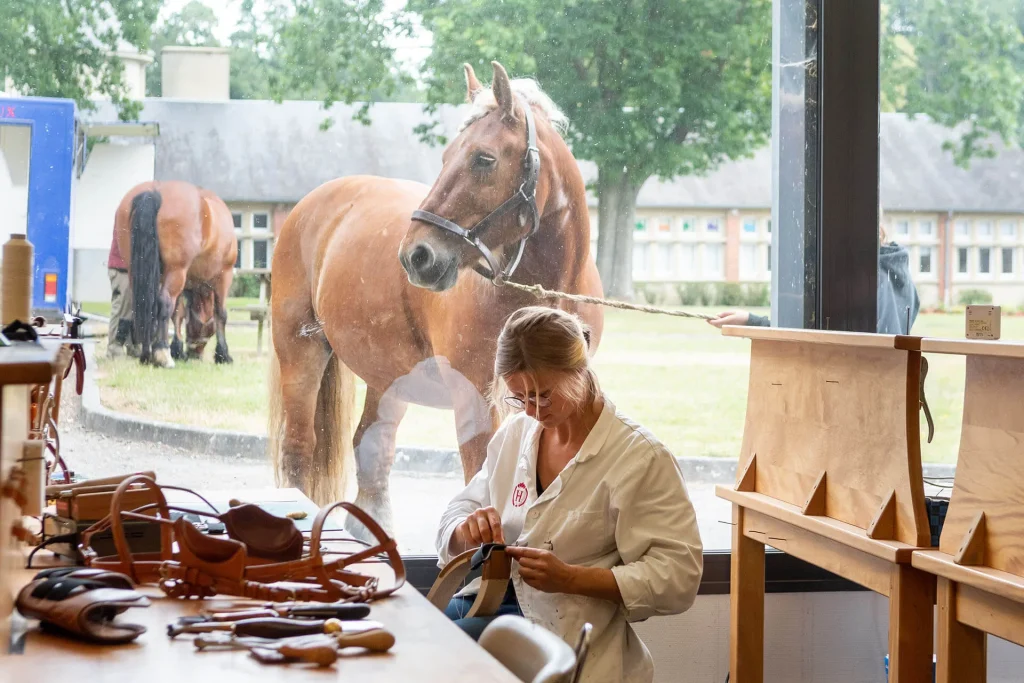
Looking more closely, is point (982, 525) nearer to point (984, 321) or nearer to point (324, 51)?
point (984, 321)

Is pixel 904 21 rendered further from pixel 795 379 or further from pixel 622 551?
pixel 622 551

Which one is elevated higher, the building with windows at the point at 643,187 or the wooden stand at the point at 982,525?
the building with windows at the point at 643,187

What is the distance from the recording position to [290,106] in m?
3.55

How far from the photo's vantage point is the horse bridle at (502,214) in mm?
3582

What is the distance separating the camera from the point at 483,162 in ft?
11.7

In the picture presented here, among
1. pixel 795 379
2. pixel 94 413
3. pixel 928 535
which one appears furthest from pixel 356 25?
pixel 928 535

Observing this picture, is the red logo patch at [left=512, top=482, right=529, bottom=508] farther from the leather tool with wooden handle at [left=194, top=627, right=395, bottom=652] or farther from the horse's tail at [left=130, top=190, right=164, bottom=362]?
the horse's tail at [left=130, top=190, right=164, bottom=362]

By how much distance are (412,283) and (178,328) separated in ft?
2.48

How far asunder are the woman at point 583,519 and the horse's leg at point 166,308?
1287 millimetres

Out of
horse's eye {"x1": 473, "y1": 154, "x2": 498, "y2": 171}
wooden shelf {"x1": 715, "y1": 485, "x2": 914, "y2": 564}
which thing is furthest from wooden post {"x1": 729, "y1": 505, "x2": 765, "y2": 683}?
horse's eye {"x1": 473, "y1": 154, "x2": 498, "y2": 171}

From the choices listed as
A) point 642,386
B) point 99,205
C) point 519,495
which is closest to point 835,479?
point 519,495

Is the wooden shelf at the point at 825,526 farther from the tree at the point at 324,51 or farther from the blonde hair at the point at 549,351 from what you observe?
the tree at the point at 324,51

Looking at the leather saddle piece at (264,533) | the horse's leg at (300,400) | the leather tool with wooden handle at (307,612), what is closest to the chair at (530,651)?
the leather tool with wooden handle at (307,612)

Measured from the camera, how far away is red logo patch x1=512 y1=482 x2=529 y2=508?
263 centimetres
